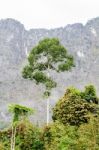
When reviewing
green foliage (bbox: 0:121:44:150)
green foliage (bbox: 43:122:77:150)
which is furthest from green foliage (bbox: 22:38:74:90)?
green foliage (bbox: 43:122:77:150)

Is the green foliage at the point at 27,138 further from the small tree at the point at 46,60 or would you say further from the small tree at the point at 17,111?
the small tree at the point at 46,60

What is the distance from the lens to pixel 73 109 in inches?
963

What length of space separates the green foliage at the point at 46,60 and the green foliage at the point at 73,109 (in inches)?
461

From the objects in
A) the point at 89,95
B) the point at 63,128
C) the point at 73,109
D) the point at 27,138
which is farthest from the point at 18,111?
the point at 89,95

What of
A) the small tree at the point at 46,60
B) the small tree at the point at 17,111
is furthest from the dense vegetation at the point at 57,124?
the small tree at the point at 46,60

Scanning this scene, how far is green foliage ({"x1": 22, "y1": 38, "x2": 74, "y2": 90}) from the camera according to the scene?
123ft

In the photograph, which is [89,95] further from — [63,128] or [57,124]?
[63,128]

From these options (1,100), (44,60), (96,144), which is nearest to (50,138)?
(96,144)

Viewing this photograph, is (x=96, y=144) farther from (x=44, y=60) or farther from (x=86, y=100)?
(x=44, y=60)

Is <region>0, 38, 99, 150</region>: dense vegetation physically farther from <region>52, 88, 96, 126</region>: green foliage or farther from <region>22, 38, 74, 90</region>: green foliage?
<region>22, 38, 74, 90</region>: green foliage

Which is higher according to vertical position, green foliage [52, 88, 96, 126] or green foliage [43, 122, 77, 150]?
green foliage [52, 88, 96, 126]

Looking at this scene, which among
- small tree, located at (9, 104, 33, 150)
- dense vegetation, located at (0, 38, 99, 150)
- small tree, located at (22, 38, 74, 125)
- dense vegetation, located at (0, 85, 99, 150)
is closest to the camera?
dense vegetation, located at (0, 38, 99, 150)

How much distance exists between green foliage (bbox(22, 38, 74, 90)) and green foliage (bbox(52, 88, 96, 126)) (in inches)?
461

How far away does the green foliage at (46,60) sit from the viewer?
3734 cm
